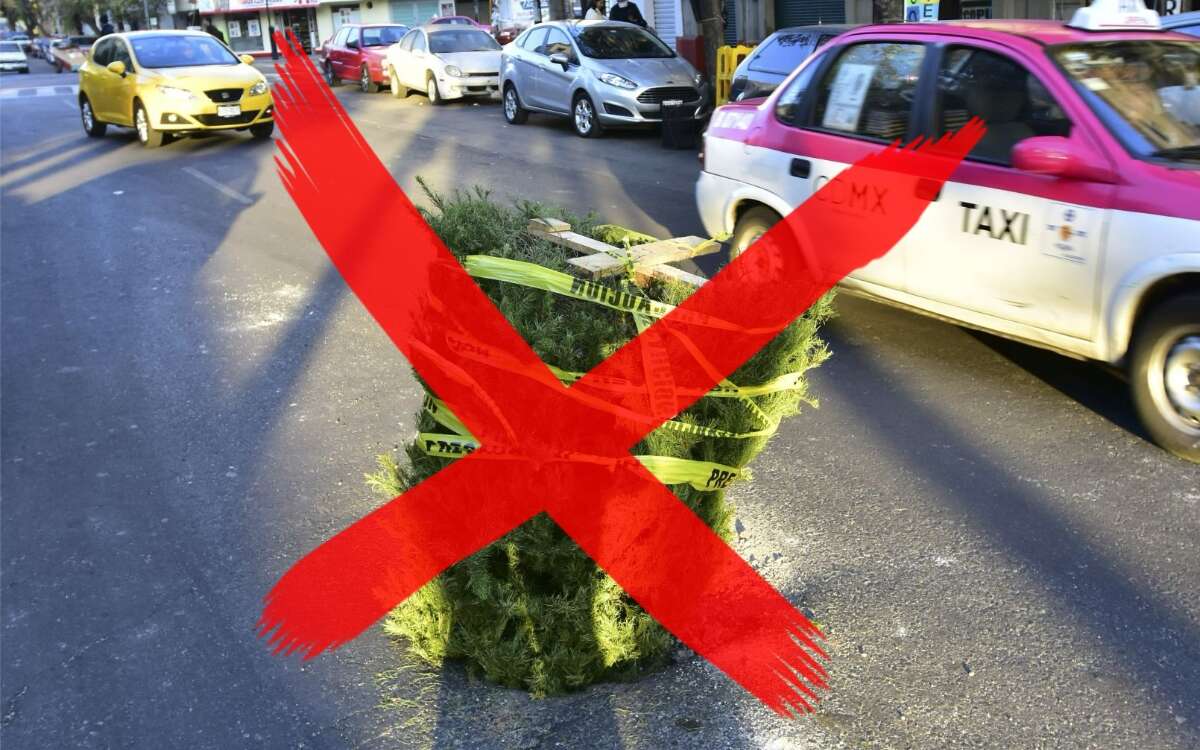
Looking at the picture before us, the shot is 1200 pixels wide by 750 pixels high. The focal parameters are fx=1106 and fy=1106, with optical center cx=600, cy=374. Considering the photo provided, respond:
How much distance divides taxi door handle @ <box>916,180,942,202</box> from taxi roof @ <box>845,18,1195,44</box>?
78 centimetres

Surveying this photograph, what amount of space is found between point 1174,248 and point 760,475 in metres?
2.04

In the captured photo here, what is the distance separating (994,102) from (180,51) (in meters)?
14.6

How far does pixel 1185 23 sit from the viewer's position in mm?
8219

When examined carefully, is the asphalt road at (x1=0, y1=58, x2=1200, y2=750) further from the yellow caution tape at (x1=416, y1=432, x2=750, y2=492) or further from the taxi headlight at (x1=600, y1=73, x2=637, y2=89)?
the taxi headlight at (x1=600, y1=73, x2=637, y2=89)

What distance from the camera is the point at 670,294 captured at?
11.0ft

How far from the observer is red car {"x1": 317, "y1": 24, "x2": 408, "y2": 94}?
25828mm

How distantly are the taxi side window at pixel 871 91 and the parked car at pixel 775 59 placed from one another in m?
6.49

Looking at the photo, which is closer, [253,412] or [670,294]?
[670,294]

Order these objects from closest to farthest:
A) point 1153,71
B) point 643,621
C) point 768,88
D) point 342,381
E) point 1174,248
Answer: point 643,621 → point 1174,248 → point 1153,71 → point 342,381 → point 768,88

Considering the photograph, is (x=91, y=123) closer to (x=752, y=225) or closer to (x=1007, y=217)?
(x=752, y=225)

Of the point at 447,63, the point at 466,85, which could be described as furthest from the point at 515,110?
the point at 447,63

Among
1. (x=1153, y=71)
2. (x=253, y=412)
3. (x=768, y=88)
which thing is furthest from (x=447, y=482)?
(x=768, y=88)

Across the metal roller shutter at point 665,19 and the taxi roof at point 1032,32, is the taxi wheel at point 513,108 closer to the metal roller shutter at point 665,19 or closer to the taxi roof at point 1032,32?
the metal roller shutter at point 665,19

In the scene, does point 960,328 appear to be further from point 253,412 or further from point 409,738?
point 409,738
